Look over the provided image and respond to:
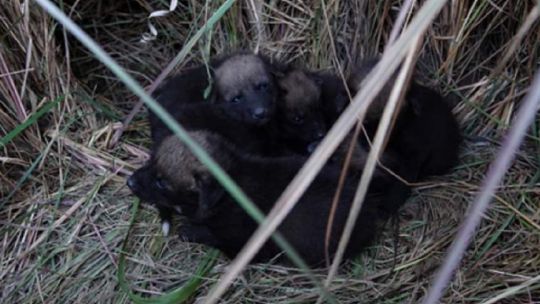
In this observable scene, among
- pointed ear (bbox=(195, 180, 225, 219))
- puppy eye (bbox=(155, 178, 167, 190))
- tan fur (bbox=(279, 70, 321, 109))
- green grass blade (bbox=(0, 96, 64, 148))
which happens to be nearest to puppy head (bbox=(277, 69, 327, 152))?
tan fur (bbox=(279, 70, 321, 109))

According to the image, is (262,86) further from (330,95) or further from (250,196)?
(250,196)

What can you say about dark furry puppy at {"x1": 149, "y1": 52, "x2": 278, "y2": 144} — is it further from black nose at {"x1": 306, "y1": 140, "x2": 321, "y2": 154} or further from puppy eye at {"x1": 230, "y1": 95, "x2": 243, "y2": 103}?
black nose at {"x1": 306, "y1": 140, "x2": 321, "y2": 154}

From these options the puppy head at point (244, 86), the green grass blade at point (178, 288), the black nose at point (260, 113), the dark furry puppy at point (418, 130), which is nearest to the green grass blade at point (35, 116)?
the green grass blade at point (178, 288)

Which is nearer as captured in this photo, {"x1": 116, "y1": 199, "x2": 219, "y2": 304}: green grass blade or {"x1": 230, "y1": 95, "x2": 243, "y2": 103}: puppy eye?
{"x1": 116, "y1": 199, "x2": 219, "y2": 304}: green grass blade

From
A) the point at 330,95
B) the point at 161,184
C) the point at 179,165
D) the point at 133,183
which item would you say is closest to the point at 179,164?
the point at 179,165

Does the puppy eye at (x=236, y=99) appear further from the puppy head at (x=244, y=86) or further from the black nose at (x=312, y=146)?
the black nose at (x=312, y=146)

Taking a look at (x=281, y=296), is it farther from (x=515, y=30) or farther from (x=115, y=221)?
(x=515, y=30)
